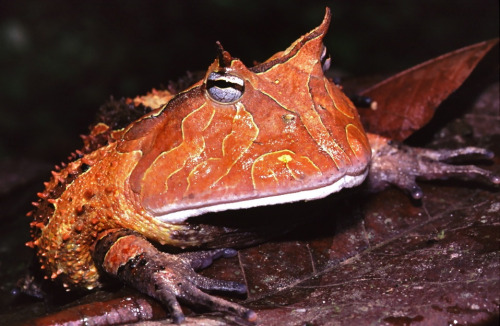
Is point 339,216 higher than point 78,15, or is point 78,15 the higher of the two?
point 78,15

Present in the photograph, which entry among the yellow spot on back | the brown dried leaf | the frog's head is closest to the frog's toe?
the frog's head

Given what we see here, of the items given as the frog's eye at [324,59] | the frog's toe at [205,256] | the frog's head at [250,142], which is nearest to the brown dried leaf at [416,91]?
the frog's eye at [324,59]

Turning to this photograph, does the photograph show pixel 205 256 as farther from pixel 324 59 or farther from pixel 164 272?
pixel 324 59

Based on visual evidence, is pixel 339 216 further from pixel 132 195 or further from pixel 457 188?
pixel 132 195

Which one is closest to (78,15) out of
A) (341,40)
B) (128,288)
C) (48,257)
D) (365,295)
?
(341,40)

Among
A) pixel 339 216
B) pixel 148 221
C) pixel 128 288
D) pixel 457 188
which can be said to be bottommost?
pixel 457 188

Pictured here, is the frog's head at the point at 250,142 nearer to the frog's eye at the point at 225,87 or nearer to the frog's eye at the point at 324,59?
the frog's eye at the point at 225,87
